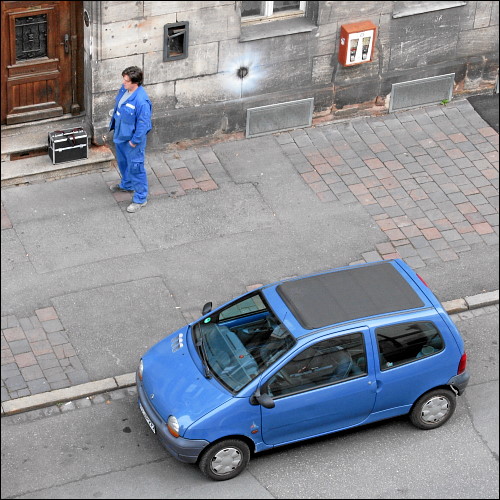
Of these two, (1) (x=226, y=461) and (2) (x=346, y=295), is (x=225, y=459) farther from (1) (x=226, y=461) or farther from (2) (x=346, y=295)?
(2) (x=346, y=295)

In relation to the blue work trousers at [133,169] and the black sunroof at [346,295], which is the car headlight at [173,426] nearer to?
the black sunroof at [346,295]

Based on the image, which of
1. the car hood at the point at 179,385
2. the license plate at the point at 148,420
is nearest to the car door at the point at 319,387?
the car hood at the point at 179,385

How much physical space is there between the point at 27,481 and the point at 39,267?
337 cm

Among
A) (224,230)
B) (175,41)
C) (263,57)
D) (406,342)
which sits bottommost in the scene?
(224,230)

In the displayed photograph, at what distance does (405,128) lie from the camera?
669 inches

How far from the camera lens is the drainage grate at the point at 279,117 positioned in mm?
16438

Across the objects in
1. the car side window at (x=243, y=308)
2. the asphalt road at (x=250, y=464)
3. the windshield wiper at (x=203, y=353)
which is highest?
the car side window at (x=243, y=308)

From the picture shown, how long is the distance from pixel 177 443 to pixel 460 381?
2.94 meters

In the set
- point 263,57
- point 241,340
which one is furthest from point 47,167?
point 241,340

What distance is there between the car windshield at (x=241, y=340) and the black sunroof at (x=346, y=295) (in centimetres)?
26

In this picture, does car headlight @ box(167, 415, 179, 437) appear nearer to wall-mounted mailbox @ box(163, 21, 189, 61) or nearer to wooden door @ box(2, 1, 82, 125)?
wall-mounted mailbox @ box(163, 21, 189, 61)

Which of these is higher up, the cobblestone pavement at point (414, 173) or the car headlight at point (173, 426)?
the car headlight at point (173, 426)

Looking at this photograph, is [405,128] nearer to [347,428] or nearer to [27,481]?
[347,428]

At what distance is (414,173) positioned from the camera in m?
16.1
